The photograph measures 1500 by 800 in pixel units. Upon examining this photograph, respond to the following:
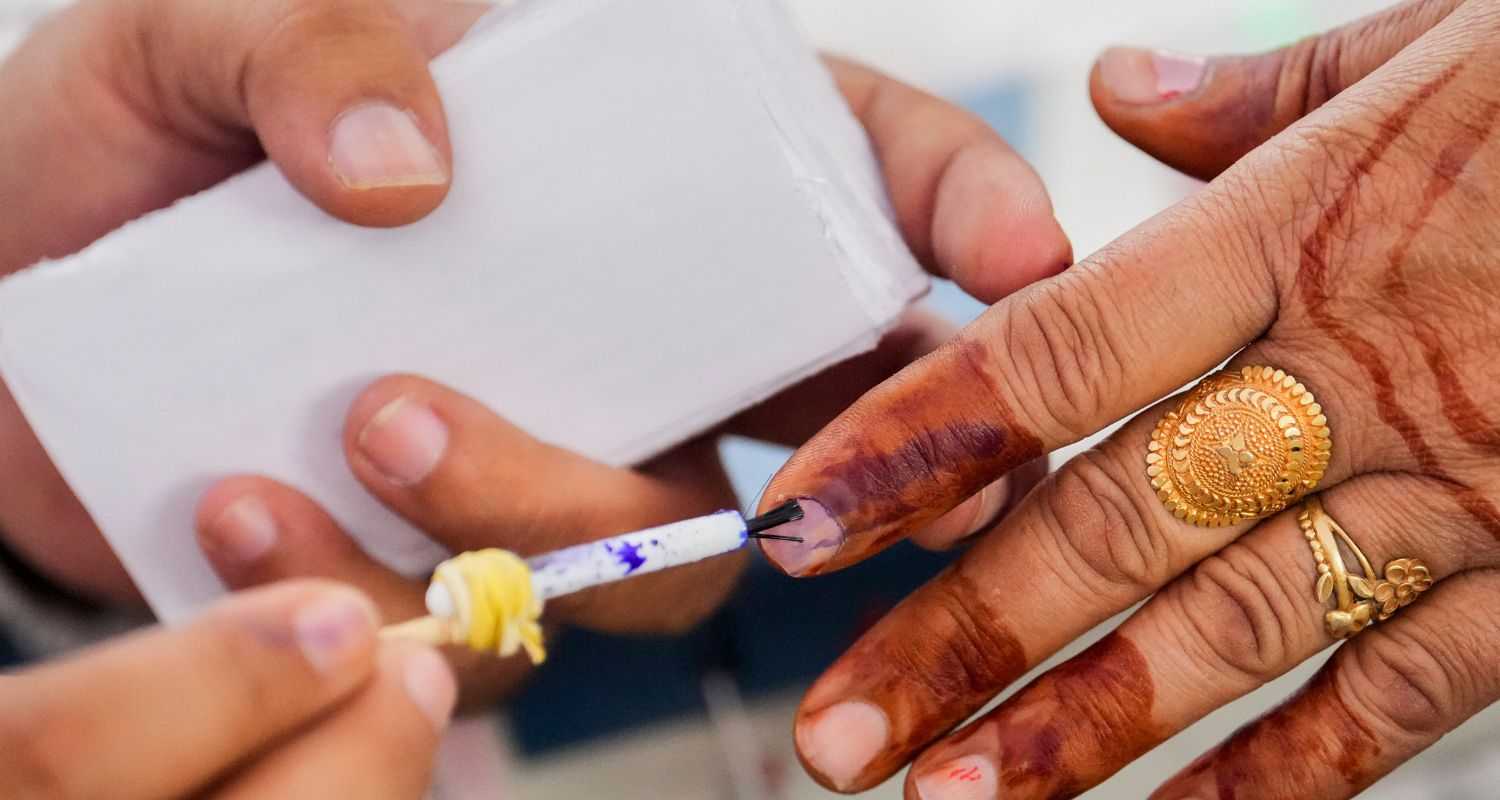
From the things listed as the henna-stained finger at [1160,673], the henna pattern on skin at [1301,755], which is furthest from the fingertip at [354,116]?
the henna pattern on skin at [1301,755]

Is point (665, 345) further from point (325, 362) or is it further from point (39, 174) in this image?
point (39, 174)

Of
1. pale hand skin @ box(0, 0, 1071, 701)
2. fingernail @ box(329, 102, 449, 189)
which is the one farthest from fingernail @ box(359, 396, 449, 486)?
fingernail @ box(329, 102, 449, 189)

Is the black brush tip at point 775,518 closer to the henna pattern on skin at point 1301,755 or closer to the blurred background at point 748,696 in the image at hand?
the henna pattern on skin at point 1301,755

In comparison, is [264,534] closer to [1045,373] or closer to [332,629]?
[332,629]

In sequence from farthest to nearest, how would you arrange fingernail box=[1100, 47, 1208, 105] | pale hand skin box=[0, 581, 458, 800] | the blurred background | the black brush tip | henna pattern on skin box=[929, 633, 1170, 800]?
the blurred background → fingernail box=[1100, 47, 1208, 105] → henna pattern on skin box=[929, 633, 1170, 800] → the black brush tip → pale hand skin box=[0, 581, 458, 800]

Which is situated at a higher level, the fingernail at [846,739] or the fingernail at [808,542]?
the fingernail at [808,542]

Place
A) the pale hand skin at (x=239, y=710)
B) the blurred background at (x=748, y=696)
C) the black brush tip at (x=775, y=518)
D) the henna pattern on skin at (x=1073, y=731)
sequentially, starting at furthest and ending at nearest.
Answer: the blurred background at (x=748, y=696), the henna pattern on skin at (x=1073, y=731), the black brush tip at (x=775, y=518), the pale hand skin at (x=239, y=710)

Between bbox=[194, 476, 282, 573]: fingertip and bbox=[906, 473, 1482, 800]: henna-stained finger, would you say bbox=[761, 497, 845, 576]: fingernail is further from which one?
bbox=[194, 476, 282, 573]: fingertip
